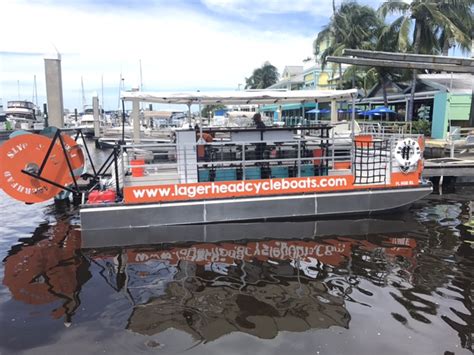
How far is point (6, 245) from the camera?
315 inches

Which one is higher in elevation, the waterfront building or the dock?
the waterfront building

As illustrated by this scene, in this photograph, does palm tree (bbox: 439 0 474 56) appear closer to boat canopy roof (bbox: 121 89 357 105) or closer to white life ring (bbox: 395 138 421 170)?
white life ring (bbox: 395 138 421 170)

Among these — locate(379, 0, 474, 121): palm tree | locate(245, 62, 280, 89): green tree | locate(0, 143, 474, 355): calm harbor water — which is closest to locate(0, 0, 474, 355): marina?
locate(0, 143, 474, 355): calm harbor water

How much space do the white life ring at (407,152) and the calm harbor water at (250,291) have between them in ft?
4.78

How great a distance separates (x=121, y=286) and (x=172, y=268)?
0.94 metres

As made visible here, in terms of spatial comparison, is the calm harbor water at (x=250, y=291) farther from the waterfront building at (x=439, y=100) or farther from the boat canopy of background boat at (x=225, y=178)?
the waterfront building at (x=439, y=100)

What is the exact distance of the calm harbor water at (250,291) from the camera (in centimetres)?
453

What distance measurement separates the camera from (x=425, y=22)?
88.9 ft

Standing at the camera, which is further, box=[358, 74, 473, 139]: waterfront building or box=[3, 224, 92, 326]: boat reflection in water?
box=[358, 74, 473, 139]: waterfront building

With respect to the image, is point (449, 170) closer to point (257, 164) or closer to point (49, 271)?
point (257, 164)

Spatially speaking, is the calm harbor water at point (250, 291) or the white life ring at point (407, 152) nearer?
the calm harbor water at point (250, 291)

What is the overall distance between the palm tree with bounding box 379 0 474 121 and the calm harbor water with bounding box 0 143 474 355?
21.4 m

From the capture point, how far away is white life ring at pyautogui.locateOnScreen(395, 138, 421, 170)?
30.3ft

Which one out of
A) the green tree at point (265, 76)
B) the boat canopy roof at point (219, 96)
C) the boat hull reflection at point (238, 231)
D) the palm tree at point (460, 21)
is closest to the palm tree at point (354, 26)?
the palm tree at point (460, 21)
